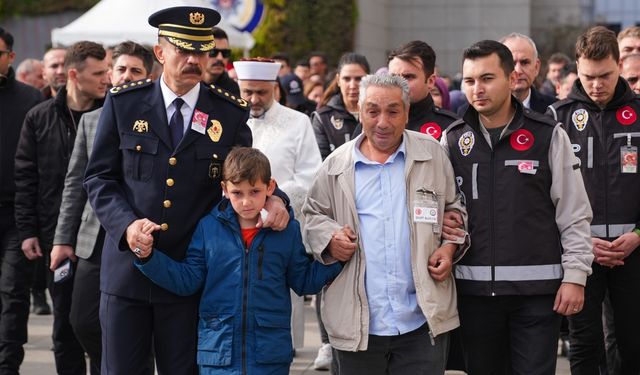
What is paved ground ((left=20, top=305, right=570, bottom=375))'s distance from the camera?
25.0ft

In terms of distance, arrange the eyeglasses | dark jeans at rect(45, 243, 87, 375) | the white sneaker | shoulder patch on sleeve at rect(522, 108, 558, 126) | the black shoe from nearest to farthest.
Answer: shoulder patch on sleeve at rect(522, 108, 558, 126) < dark jeans at rect(45, 243, 87, 375) < the white sneaker < the eyeglasses < the black shoe

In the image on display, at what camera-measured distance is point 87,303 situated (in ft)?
19.0

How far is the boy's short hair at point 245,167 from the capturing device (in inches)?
182

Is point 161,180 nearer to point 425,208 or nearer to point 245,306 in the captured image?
point 245,306

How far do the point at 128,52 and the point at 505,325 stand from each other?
3155 millimetres

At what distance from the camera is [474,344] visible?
5.03 metres

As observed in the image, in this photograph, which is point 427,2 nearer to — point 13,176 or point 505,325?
point 13,176

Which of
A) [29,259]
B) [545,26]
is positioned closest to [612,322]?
[29,259]

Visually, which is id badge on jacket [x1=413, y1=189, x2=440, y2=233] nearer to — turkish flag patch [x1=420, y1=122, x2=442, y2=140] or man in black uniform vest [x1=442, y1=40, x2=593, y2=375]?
man in black uniform vest [x1=442, y1=40, x2=593, y2=375]

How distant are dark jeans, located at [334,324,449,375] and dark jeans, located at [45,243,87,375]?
2.24m

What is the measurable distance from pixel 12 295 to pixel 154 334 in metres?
2.55

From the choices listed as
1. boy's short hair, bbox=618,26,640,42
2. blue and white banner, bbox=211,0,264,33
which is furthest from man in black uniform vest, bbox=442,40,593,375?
blue and white banner, bbox=211,0,264,33

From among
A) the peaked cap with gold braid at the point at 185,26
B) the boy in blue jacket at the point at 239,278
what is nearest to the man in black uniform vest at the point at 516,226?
the boy in blue jacket at the point at 239,278

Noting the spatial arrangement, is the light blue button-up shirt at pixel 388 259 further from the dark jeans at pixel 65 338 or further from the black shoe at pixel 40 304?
the black shoe at pixel 40 304
